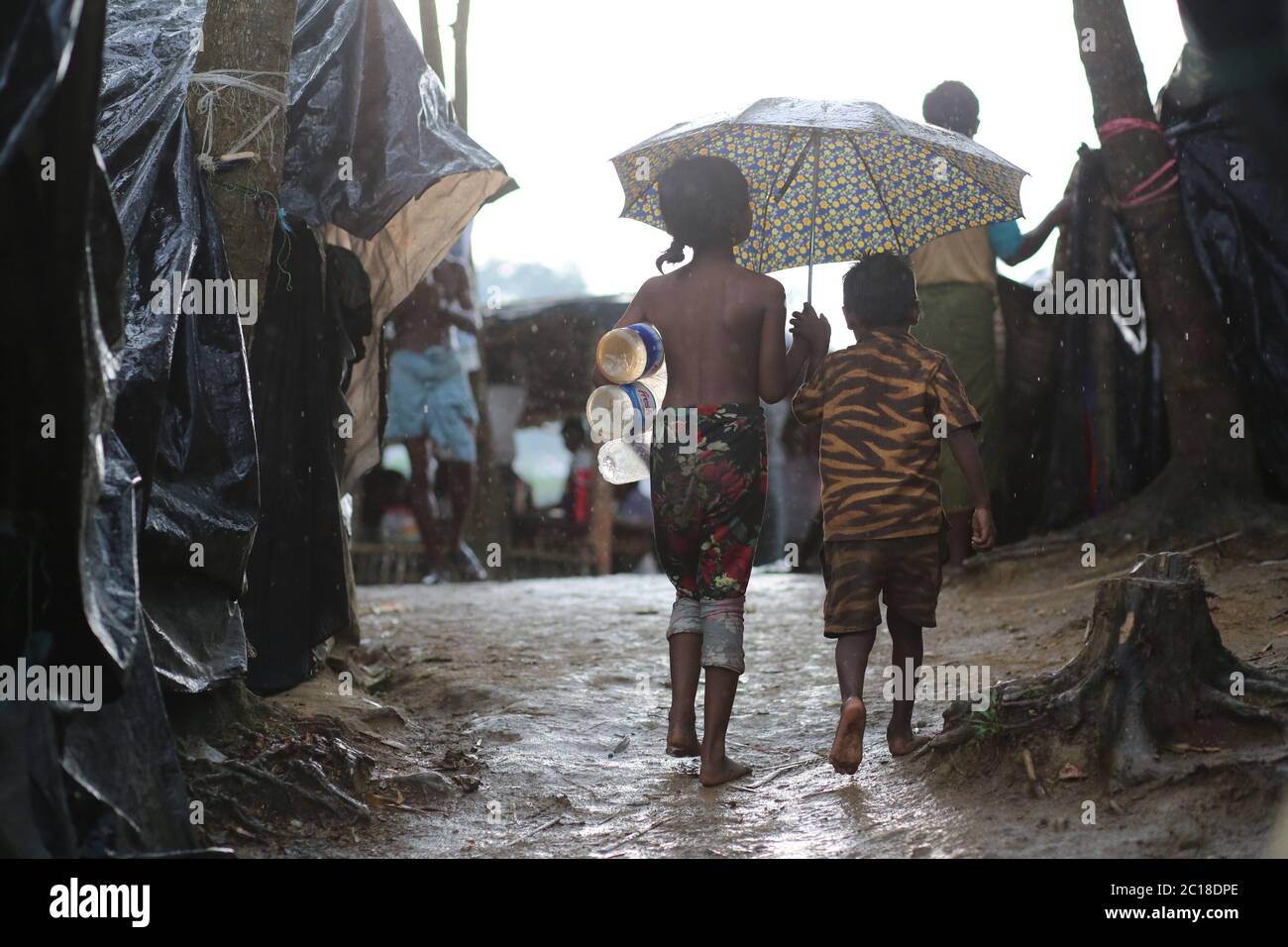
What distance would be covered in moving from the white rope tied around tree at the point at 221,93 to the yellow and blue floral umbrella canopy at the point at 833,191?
118 cm

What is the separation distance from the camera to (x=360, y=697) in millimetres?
4469

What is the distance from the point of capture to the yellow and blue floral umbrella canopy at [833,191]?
4.47 m

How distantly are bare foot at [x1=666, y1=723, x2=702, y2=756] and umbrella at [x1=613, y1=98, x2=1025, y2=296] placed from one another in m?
1.64

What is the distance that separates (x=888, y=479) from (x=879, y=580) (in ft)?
0.98

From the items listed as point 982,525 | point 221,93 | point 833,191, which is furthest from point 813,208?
point 221,93

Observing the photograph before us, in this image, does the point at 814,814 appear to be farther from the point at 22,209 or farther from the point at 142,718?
the point at 22,209

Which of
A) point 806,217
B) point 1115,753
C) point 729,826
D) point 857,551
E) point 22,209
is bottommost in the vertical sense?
point 729,826

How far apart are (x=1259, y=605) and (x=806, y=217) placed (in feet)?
7.03

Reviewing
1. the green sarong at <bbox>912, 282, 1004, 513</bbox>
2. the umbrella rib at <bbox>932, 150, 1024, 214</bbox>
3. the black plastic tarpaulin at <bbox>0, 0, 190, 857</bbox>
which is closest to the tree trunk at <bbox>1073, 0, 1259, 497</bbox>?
the green sarong at <bbox>912, 282, 1004, 513</bbox>

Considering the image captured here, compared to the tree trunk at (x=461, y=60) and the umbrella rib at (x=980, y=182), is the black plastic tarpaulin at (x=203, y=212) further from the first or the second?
the tree trunk at (x=461, y=60)

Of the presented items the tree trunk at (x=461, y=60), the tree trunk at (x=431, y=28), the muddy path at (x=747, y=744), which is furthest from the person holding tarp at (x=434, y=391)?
the tree trunk at (x=461, y=60)

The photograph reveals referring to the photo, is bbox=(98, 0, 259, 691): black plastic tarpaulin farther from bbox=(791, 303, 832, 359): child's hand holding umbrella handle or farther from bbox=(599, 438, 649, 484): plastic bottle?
bbox=(791, 303, 832, 359): child's hand holding umbrella handle
